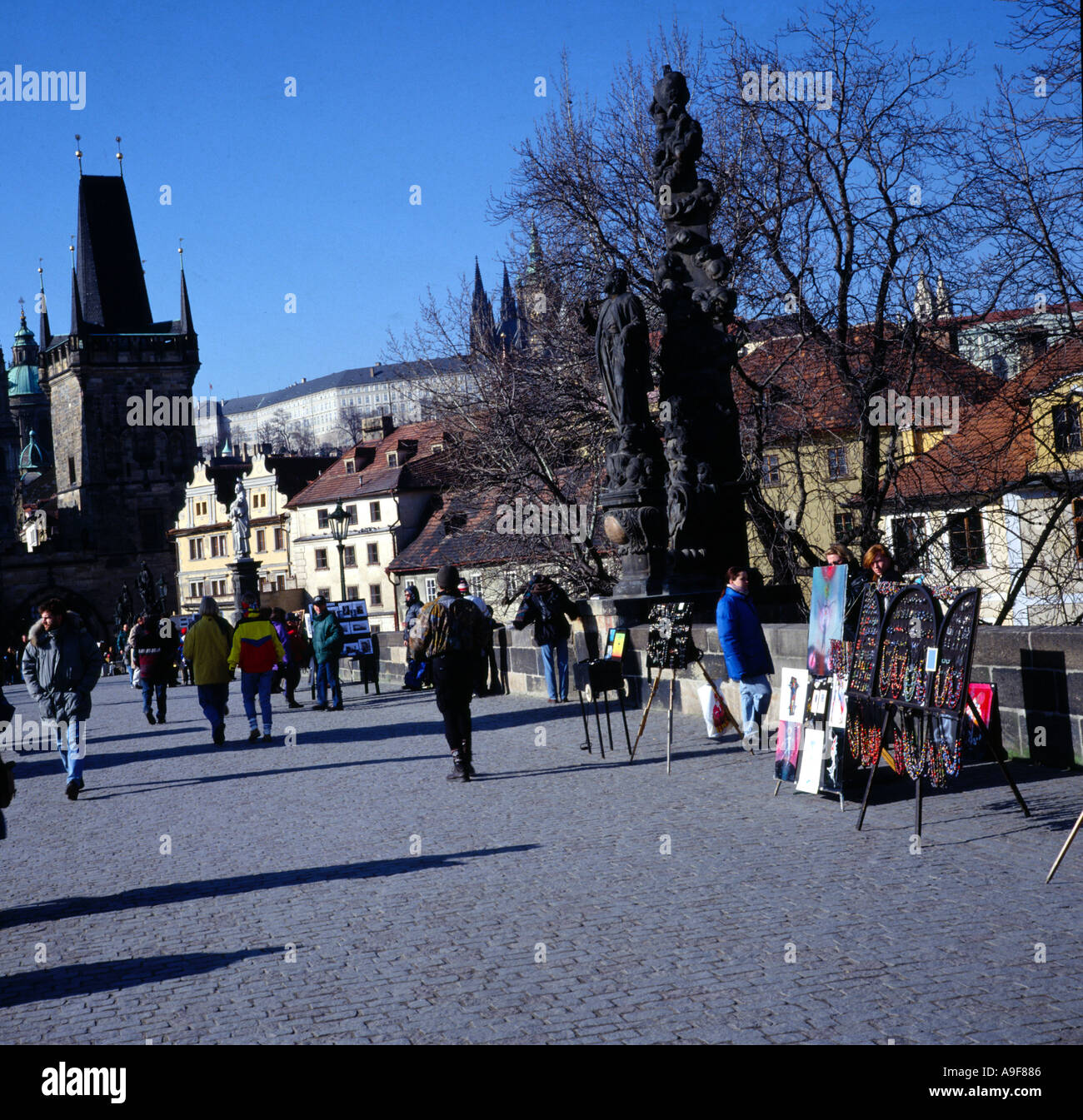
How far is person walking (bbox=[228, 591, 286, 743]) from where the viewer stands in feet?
56.6

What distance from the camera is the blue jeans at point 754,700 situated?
478 inches

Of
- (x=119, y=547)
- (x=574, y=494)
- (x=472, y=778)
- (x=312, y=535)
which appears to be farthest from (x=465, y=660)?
(x=119, y=547)

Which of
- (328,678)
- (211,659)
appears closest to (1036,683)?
(211,659)

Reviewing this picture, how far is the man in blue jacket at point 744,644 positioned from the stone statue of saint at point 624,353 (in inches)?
207

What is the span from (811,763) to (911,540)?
10.5 m

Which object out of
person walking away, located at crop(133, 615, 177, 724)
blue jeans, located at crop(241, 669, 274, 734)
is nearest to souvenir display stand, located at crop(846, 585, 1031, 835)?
blue jeans, located at crop(241, 669, 274, 734)

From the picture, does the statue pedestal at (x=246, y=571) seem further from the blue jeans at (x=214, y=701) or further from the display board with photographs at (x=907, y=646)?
the display board with photographs at (x=907, y=646)

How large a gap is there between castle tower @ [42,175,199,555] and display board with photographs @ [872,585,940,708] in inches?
3869

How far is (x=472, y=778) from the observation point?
474 inches

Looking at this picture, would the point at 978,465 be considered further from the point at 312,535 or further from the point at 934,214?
the point at 312,535

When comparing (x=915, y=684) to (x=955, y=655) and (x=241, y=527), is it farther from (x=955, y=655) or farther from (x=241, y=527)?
(x=241, y=527)

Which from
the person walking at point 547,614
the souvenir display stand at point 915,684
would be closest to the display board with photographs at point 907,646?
the souvenir display stand at point 915,684

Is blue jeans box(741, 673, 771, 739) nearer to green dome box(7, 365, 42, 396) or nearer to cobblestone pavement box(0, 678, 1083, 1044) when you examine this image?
cobblestone pavement box(0, 678, 1083, 1044)

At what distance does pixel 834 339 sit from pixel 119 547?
91085 millimetres
